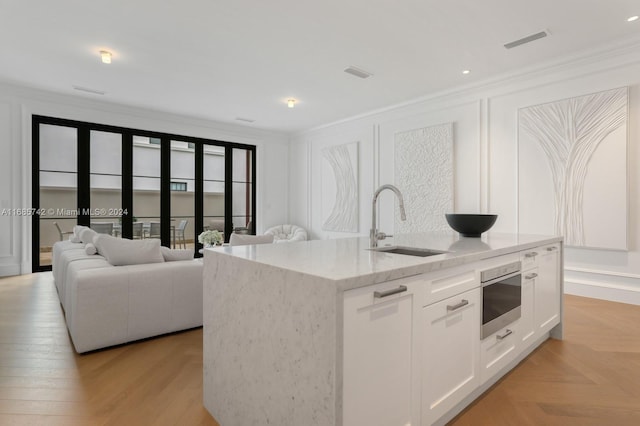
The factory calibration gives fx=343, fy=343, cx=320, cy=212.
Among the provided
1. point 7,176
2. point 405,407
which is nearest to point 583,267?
point 405,407

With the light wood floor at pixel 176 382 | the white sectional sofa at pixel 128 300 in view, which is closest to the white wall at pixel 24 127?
the light wood floor at pixel 176 382

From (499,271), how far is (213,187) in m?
6.40

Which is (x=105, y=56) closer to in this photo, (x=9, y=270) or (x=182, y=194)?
(x=182, y=194)

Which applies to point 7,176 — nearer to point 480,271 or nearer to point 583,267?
point 480,271

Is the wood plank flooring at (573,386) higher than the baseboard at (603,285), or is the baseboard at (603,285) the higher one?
the baseboard at (603,285)

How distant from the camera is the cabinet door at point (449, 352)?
1.44m

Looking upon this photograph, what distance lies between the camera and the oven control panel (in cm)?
181

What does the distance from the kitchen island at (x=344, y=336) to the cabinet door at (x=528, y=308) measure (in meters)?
0.29

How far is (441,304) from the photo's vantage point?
1.51 m

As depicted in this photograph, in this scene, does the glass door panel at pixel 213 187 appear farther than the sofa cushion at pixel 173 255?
Yes

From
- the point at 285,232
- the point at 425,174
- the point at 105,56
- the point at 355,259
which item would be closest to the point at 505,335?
the point at 355,259

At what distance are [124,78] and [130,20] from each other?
1722 mm

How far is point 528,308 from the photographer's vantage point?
2254 millimetres

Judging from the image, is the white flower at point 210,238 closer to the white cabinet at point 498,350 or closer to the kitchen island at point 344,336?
the kitchen island at point 344,336
